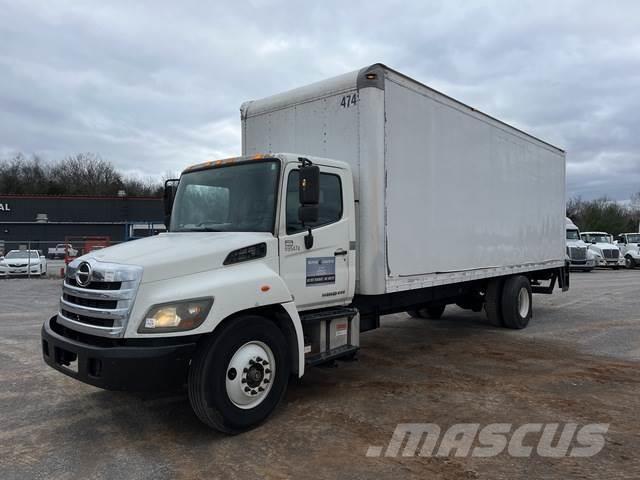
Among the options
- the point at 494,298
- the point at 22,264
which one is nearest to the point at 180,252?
the point at 494,298

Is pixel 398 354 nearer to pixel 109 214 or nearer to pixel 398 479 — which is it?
pixel 398 479

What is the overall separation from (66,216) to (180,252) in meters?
55.7

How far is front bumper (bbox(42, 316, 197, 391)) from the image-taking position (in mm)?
3936

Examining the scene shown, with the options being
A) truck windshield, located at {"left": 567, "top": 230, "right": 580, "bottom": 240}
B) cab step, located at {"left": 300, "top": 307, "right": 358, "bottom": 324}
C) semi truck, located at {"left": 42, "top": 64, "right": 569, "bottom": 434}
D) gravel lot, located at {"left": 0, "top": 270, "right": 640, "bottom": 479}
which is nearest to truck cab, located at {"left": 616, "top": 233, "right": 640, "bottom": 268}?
truck windshield, located at {"left": 567, "top": 230, "right": 580, "bottom": 240}

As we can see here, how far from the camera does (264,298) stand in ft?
15.1

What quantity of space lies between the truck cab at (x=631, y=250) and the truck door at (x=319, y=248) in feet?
98.9

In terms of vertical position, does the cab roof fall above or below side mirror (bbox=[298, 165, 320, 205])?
above

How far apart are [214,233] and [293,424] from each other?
1991mm

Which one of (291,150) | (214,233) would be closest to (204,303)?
(214,233)

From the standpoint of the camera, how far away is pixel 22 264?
2255cm

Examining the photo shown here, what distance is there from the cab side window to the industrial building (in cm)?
4983

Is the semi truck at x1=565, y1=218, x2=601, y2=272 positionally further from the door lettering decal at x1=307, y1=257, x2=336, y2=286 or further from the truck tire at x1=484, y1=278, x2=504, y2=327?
the door lettering decal at x1=307, y1=257, x2=336, y2=286

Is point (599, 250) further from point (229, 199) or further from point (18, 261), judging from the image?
point (18, 261)

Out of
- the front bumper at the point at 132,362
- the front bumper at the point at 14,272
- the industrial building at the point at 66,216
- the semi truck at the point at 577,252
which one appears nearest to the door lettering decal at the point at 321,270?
the front bumper at the point at 132,362
